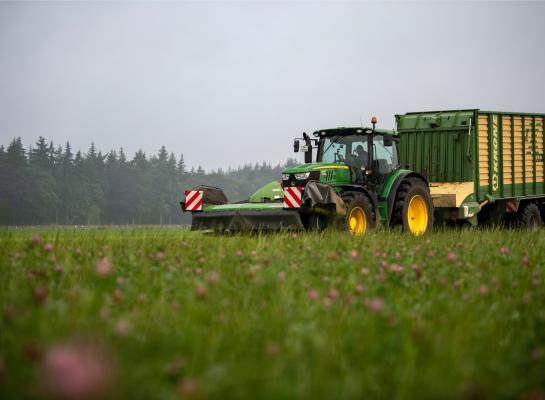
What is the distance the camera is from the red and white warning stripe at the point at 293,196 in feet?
43.9

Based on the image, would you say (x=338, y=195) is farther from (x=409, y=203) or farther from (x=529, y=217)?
(x=529, y=217)

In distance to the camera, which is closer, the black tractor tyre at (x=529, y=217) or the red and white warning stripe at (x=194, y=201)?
the red and white warning stripe at (x=194, y=201)

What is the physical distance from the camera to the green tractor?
44.2ft

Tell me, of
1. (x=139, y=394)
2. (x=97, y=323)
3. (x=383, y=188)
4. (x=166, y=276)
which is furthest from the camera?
(x=383, y=188)

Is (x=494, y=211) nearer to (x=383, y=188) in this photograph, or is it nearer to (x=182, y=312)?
(x=383, y=188)

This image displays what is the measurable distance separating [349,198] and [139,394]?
1123cm

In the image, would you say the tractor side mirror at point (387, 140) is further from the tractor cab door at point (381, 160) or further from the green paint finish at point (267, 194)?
the green paint finish at point (267, 194)

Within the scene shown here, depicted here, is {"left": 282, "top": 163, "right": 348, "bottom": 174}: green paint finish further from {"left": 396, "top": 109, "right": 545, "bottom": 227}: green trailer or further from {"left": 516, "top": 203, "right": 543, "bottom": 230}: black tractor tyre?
{"left": 516, "top": 203, "right": 543, "bottom": 230}: black tractor tyre

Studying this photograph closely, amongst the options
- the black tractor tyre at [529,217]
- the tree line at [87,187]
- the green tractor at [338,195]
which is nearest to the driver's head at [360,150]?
the green tractor at [338,195]

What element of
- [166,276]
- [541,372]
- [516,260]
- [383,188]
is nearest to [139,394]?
[541,372]

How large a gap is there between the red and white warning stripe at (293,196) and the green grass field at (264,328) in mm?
6162

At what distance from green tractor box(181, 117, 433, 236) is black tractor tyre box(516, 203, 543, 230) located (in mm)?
4482

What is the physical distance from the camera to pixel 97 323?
11.8 ft

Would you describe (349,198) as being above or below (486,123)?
below
